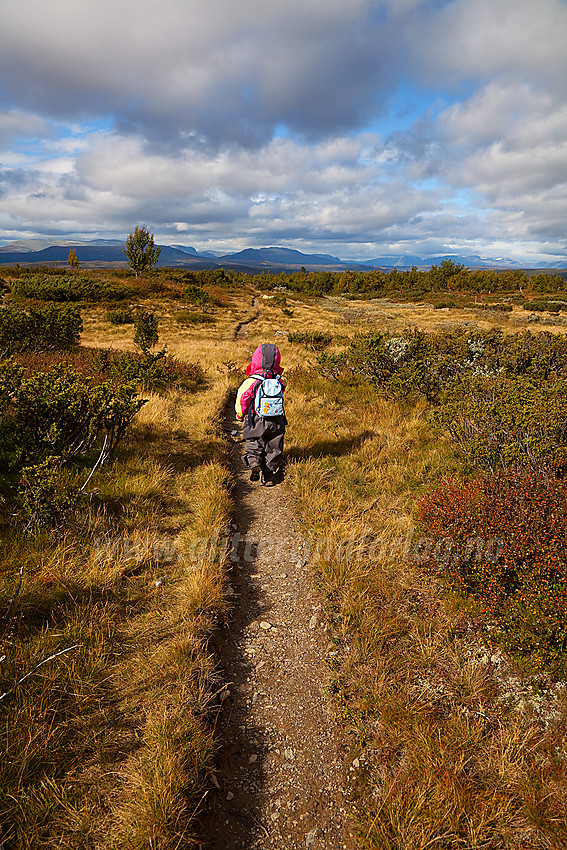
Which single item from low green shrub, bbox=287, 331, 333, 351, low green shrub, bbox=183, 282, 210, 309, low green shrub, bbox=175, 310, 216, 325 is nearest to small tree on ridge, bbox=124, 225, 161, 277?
low green shrub, bbox=183, 282, 210, 309

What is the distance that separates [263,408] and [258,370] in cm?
61

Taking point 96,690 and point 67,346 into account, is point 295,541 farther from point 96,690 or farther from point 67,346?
point 67,346

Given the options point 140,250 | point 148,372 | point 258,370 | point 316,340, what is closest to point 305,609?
point 258,370

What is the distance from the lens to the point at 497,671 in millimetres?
3191

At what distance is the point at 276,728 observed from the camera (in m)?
2.90

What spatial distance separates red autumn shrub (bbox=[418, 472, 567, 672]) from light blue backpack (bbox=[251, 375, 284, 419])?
2.75 meters

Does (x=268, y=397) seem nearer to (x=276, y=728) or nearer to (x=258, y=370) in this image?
(x=258, y=370)

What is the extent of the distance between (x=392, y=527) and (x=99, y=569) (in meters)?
3.41

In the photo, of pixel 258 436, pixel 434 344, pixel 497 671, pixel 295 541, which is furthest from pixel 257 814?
pixel 434 344

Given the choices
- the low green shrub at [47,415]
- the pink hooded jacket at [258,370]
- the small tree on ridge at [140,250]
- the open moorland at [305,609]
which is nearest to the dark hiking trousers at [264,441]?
the pink hooded jacket at [258,370]

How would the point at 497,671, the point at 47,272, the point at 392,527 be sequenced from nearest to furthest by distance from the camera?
the point at 497,671, the point at 392,527, the point at 47,272

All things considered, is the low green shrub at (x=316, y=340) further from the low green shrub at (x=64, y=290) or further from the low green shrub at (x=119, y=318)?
the low green shrub at (x=64, y=290)

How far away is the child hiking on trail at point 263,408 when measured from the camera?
6.16 meters

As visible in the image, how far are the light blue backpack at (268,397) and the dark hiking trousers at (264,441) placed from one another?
0.16 meters
